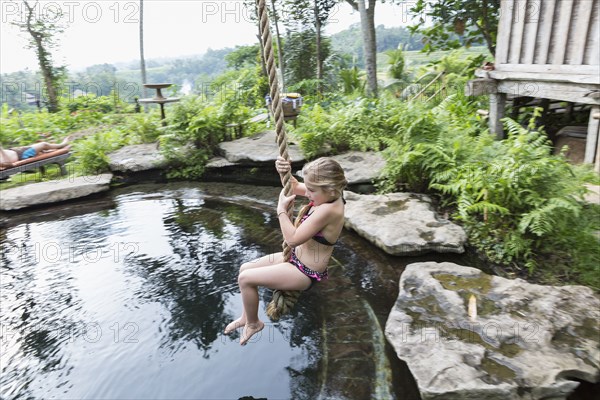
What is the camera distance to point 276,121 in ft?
8.26

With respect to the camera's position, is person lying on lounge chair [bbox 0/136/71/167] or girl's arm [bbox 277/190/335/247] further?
person lying on lounge chair [bbox 0/136/71/167]

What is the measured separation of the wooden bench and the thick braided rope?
7.04m

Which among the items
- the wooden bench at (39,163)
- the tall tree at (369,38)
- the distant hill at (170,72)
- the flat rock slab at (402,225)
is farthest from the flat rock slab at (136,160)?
the tall tree at (369,38)

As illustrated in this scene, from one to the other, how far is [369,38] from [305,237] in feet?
25.7

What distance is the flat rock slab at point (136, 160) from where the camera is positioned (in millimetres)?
8102

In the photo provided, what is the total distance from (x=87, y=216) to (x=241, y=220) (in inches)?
106

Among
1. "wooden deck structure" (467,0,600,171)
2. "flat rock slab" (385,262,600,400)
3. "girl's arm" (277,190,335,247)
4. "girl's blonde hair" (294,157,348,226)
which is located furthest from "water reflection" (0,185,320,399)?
"wooden deck structure" (467,0,600,171)

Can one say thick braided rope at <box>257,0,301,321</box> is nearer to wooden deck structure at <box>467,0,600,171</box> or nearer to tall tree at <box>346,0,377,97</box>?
wooden deck structure at <box>467,0,600,171</box>

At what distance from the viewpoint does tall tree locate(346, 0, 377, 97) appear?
29.0 ft

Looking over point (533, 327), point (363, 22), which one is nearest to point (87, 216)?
point (533, 327)

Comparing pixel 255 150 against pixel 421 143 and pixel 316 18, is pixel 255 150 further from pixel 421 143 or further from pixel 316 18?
pixel 316 18

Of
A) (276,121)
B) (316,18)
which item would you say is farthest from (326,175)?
(316,18)

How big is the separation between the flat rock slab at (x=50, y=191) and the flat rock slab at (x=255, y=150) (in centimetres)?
241

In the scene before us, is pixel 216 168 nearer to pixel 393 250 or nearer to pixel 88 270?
pixel 88 270
